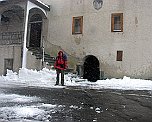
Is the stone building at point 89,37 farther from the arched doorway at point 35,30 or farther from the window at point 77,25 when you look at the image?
the arched doorway at point 35,30

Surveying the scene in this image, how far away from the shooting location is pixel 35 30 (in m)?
22.0

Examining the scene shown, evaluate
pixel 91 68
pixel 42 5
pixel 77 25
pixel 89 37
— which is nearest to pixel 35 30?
pixel 42 5

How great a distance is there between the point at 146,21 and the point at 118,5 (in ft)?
7.90

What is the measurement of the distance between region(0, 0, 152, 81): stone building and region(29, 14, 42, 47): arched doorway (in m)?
0.40

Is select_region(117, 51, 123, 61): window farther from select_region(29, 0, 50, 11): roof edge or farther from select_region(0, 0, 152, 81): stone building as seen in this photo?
select_region(29, 0, 50, 11): roof edge

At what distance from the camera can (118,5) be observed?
59.4 ft

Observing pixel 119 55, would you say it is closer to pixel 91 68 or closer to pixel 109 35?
pixel 109 35

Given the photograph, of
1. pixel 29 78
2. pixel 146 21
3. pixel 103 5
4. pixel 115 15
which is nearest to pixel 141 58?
pixel 146 21

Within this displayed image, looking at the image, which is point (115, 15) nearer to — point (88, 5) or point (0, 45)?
point (88, 5)

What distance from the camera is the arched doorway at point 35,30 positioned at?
21.7m

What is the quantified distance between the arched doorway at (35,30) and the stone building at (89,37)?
1.30 feet

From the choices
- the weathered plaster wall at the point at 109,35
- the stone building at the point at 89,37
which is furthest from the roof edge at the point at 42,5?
the weathered plaster wall at the point at 109,35

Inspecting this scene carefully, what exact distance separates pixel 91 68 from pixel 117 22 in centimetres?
412

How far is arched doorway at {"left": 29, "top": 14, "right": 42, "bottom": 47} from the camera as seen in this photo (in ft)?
71.2
